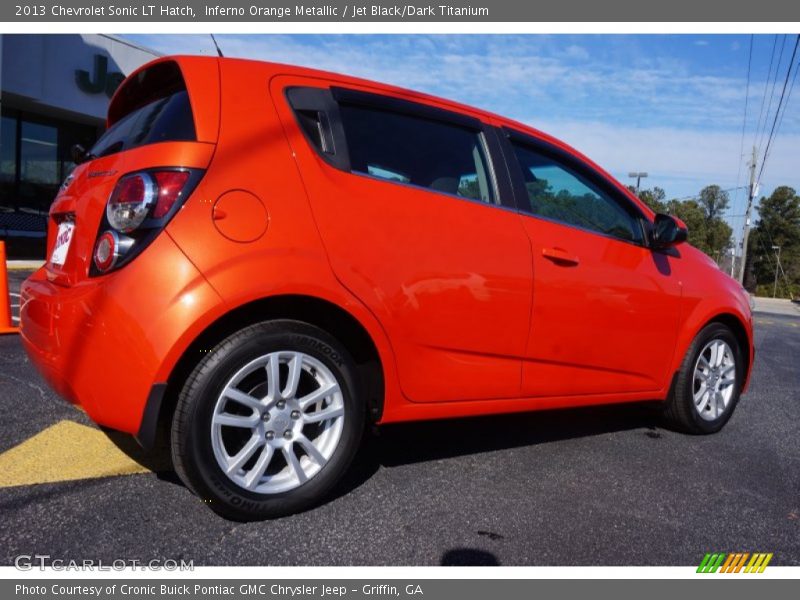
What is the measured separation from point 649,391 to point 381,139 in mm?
2142

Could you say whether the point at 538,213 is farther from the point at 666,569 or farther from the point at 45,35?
the point at 45,35

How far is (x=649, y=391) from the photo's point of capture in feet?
12.1

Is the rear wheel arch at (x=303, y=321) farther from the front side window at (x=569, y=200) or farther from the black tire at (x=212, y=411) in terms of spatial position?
the front side window at (x=569, y=200)

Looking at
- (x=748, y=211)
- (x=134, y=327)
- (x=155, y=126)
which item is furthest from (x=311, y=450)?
(x=748, y=211)

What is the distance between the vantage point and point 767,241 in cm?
5538

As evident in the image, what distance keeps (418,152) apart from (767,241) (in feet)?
202

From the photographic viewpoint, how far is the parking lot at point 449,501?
7.29 ft

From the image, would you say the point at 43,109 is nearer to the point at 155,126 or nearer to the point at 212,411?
the point at 155,126

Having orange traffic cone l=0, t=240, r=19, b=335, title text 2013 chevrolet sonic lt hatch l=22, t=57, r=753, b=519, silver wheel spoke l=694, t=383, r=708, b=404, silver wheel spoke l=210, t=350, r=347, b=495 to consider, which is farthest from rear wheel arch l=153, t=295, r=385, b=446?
orange traffic cone l=0, t=240, r=19, b=335

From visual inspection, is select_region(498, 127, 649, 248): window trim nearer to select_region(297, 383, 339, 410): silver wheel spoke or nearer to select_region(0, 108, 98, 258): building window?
select_region(297, 383, 339, 410): silver wheel spoke

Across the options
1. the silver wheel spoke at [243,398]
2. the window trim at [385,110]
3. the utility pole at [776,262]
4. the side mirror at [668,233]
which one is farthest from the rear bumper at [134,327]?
the utility pole at [776,262]

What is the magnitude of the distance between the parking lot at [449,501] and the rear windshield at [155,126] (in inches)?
54.3
